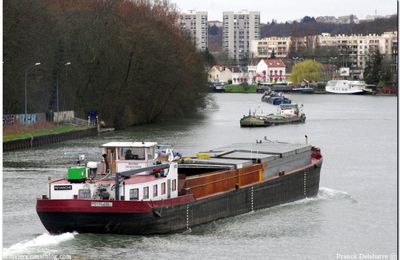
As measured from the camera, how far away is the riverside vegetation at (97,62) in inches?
3300

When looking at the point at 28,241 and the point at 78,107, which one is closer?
the point at 28,241

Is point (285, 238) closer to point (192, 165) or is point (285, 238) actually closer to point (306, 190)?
point (192, 165)

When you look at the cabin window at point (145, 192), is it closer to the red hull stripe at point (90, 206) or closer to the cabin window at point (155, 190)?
the cabin window at point (155, 190)

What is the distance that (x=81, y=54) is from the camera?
3797 inches

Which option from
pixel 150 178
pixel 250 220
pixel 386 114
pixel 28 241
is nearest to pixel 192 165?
pixel 250 220

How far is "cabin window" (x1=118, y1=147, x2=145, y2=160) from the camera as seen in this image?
38281mm

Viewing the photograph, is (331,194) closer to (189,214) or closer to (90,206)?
(189,214)

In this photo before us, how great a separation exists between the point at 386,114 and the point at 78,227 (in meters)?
84.7

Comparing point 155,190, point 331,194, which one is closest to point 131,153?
point 155,190

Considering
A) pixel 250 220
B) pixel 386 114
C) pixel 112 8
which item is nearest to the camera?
pixel 250 220

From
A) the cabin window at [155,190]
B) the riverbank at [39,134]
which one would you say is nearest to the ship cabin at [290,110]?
the riverbank at [39,134]

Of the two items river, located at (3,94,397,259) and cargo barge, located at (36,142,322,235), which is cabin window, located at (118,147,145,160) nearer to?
cargo barge, located at (36,142,322,235)

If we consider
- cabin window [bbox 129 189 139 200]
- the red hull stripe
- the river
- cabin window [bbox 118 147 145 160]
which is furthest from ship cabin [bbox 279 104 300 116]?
the red hull stripe

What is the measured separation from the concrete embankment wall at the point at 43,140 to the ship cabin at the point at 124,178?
28750 mm
